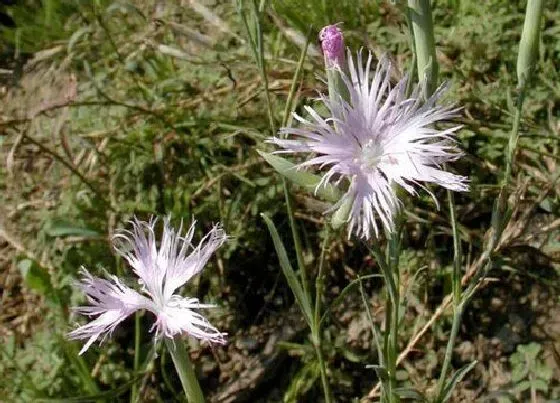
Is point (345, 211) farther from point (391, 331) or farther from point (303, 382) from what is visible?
point (303, 382)

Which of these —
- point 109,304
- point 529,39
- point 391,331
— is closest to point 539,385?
point 391,331

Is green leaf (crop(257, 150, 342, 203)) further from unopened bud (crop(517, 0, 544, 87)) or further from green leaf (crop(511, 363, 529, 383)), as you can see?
green leaf (crop(511, 363, 529, 383))

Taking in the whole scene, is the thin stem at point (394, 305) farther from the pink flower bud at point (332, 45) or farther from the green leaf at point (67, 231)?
the green leaf at point (67, 231)

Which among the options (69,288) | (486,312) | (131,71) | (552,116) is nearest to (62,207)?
(69,288)

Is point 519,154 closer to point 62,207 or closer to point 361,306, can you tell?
point 361,306

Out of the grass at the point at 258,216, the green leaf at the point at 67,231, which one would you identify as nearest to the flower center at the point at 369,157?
the grass at the point at 258,216

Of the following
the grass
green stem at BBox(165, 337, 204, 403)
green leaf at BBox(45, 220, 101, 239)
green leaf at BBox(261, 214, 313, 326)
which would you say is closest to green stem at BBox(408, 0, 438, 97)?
green leaf at BBox(261, 214, 313, 326)
